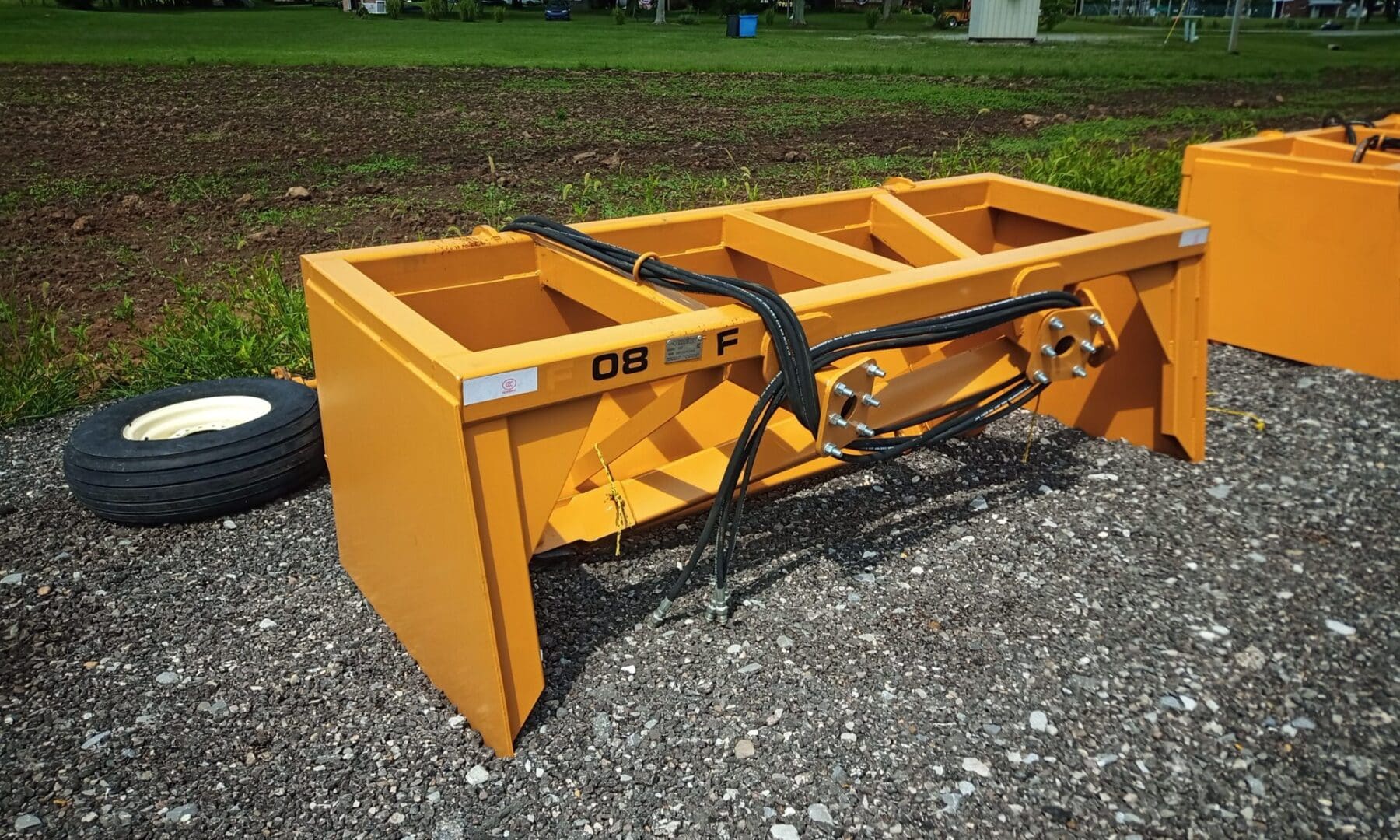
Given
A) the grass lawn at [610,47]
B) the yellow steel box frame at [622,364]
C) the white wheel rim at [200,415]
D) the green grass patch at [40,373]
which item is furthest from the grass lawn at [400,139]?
the yellow steel box frame at [622,364]

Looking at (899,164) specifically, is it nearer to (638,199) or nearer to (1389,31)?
(638,199)

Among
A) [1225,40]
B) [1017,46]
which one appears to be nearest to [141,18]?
[1017,46]

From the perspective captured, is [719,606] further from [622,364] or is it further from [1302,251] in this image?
[1302,251]

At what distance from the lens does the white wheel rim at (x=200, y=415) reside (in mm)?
3701

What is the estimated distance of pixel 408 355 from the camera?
243 cm

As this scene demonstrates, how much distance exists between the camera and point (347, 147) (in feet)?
34.6

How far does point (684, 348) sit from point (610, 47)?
76.9 feet

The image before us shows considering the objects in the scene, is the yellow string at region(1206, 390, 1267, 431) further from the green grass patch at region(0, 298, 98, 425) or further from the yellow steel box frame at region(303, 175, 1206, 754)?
the green grass patch at region(0, 298, 98, 425)

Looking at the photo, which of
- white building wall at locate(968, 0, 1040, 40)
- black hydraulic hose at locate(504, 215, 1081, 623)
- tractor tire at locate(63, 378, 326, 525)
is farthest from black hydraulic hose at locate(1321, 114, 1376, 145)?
white building wall at locate(968, 0, 1040, 40)

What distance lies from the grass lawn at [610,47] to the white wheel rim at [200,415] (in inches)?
633

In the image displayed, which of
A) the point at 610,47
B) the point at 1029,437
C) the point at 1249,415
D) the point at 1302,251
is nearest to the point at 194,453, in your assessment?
the point at 1029,437

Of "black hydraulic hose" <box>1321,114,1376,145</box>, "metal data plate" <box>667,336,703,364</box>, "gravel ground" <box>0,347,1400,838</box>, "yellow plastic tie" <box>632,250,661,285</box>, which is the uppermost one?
"yellow plastic tie" <box>632,250,661,285</box>

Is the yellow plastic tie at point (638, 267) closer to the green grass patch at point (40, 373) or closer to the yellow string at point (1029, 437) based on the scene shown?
the yellow string at point (1029, 437)

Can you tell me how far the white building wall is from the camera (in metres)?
28.6
